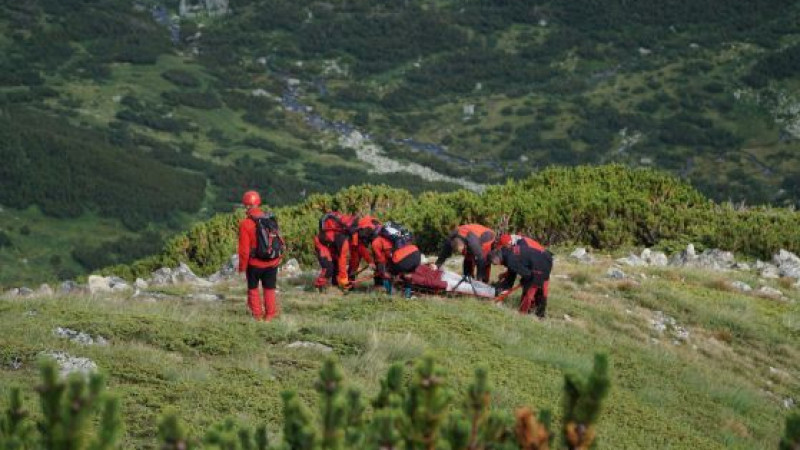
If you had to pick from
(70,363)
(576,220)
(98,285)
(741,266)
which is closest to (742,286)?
(741,266)

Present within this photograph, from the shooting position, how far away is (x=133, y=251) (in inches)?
4983

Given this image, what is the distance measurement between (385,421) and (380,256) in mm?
10460

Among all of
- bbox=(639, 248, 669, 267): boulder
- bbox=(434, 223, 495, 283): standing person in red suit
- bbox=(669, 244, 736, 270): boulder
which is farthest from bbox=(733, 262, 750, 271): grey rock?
bbox=(434, 223, 495, 283): standing person in red suit

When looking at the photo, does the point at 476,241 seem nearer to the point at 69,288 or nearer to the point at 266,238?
the point at 266,238

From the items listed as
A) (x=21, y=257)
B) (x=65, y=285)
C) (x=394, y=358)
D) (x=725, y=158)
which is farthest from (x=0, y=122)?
(x=394, y=358)

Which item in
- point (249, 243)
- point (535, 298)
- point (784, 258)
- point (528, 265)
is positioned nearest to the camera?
point (249, 243)

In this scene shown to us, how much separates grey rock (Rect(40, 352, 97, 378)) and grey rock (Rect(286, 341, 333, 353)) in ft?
8.27

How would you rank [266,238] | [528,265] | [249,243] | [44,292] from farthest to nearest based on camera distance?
[44,292] < [528,265] < [249,243] < [266,238]

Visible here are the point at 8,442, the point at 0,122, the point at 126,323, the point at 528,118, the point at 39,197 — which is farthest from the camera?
the point at 528,118

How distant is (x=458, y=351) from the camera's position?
446 inches

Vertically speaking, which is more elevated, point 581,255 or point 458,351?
point 458,351

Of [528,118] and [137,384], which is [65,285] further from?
[528,118]

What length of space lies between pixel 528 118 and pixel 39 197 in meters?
103

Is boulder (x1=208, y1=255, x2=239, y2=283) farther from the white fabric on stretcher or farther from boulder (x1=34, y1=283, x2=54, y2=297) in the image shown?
the white fabric on stretcher
